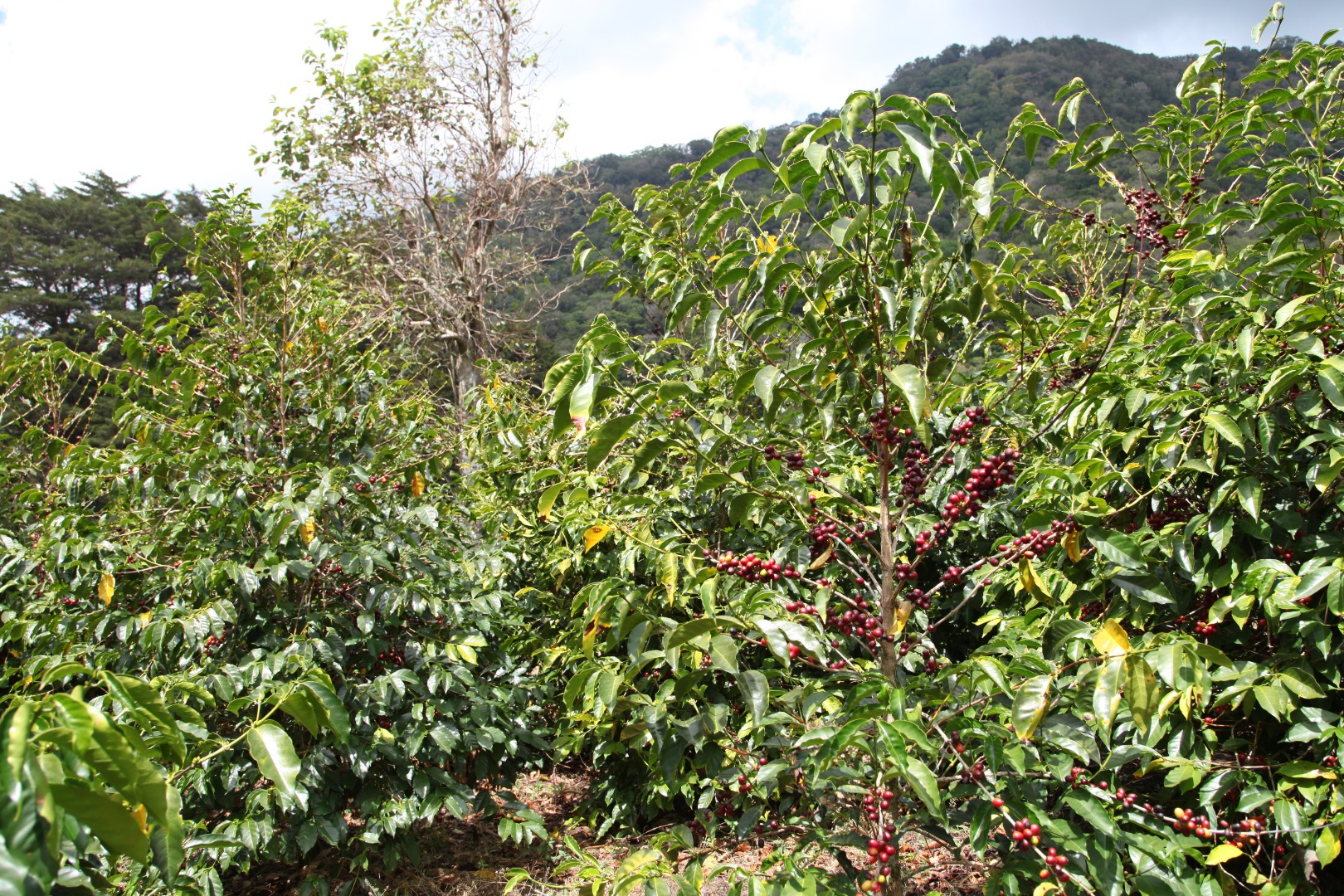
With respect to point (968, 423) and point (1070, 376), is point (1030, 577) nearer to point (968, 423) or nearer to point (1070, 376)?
point (968, 423)

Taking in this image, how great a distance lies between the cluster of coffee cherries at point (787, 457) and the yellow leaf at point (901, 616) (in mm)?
364

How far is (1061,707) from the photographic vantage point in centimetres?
154

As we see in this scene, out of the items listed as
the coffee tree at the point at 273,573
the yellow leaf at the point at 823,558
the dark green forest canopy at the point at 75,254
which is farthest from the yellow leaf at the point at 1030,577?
the dark green forest canopy at the point at 75,254

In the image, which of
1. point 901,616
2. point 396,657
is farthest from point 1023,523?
point 396,657

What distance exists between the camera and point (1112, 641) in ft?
4.09

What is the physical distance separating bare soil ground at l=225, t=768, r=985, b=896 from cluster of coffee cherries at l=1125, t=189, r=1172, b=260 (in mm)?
2079

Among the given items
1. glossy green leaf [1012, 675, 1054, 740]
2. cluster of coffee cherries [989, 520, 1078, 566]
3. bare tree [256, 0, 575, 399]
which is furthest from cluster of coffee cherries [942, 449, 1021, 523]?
bare tree [256, 0, 575, 399]

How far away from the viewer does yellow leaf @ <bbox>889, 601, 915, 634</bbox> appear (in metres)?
1.59

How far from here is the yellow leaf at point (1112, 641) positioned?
1238 mm

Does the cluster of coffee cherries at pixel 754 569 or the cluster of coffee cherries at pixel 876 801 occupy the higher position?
the cluster of coffee cherries at pixel 754 569

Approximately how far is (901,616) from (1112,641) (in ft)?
1.39

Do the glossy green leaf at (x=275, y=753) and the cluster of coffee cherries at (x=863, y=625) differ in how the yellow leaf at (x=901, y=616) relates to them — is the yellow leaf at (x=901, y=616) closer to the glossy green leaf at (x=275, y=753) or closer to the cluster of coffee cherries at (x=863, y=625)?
the cluster of coffee cherries at (x=863, y=625)

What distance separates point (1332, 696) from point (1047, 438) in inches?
42.8

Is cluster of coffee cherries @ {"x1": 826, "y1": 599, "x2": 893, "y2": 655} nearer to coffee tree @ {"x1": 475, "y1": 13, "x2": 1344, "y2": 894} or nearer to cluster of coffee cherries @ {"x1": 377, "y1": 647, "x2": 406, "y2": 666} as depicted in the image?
coffee tree @ {"x1": 475, "y1": 13, "x2": 1344, "y2": 894}
